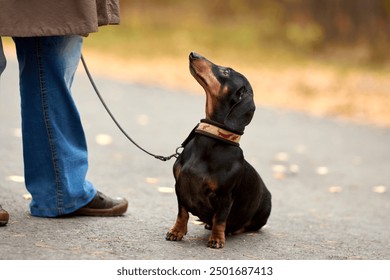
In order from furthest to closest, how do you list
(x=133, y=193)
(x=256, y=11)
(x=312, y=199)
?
(x=256, y=11)
(x=312, y=199)
(x=133, y=193)

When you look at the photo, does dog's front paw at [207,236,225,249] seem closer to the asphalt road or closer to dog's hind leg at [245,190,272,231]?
the asphalt road

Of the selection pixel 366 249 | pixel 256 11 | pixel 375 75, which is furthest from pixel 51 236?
pixel 256 11

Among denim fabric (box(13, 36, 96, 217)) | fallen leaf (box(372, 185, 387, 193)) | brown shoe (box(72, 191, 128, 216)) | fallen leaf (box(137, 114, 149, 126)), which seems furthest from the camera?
fallen leaf (box(137, 114, 149, 126))

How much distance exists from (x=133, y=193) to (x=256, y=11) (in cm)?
2314

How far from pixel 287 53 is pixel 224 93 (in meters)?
15.5

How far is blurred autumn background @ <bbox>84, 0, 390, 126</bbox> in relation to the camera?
12938mm

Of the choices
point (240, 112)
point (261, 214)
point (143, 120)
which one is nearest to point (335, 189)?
point (261, 214)

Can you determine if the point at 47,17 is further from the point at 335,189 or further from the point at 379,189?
the point at 379,189

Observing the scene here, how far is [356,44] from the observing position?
18828 mm

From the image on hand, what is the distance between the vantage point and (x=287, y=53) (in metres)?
19.1

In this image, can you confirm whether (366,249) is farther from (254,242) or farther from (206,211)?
(206,211)

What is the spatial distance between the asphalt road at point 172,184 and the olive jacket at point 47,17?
109 centimetres

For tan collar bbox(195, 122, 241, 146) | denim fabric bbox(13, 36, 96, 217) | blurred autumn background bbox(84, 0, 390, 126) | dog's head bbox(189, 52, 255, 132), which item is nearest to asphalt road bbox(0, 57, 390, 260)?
denim fabric bbox(13, 36, 96, 217)

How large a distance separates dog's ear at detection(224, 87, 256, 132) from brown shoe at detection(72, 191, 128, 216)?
1105 mm
